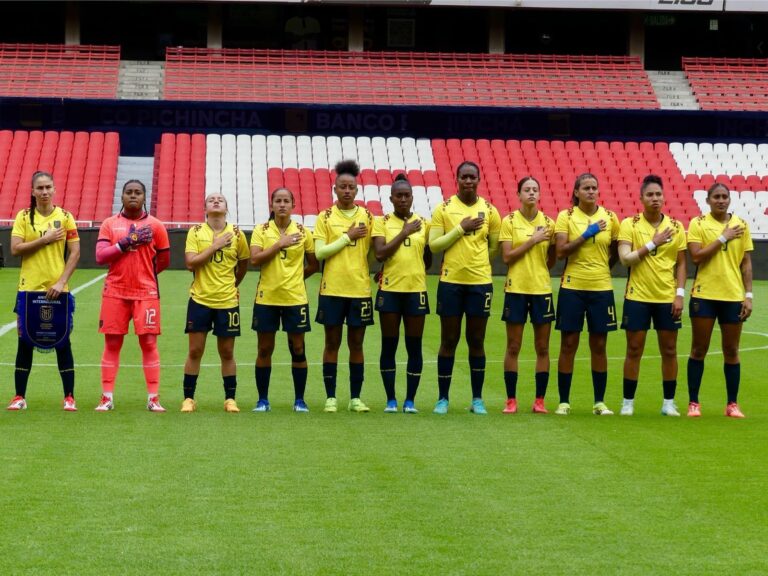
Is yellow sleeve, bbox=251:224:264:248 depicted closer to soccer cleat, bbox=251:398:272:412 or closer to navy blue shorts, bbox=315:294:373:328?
navy blue shorts, bbox=315:294:373:328

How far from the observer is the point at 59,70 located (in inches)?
1754

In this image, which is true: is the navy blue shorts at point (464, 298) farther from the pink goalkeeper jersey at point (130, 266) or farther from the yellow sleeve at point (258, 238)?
the pink goalkeeper jersey at point (130, 266)

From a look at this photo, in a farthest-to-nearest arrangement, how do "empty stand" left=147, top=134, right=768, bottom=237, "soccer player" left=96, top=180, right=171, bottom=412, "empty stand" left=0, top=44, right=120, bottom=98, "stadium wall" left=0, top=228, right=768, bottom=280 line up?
"empty stand" left=0, top=44, right=120, bottom=98
"empty stand" left=147, top=134, right=768, bottom=237
"stadium wall" left=0, top=228, right=768, bottom=280
"soccer player" left=96, top=180, right=171, bottom=412

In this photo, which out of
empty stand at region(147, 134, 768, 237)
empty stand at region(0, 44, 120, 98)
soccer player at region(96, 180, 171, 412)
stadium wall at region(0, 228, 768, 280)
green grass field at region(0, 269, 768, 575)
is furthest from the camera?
empty stand at region(0, 44, 120, 98)

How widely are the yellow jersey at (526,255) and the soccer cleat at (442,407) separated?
3.57 ft

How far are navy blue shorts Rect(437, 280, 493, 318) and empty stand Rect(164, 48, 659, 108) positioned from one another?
3296 cm

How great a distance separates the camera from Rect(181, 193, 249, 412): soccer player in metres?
10.9

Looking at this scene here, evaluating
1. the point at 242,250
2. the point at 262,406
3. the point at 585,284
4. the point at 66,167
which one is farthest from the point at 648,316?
the point at 66,167

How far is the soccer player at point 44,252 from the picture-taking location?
420 inches

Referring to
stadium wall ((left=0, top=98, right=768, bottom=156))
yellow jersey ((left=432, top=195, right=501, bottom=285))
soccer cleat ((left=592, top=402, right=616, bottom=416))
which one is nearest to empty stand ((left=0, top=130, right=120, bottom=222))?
stadium wall ((left=0, top=98, right=768, bottom=156))

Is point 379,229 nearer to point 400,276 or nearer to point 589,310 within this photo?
point 400,276

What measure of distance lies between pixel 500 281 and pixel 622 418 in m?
20.4

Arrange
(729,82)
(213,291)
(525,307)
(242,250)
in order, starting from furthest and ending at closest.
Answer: (729,82), (242,250), (525,307), (213,291)

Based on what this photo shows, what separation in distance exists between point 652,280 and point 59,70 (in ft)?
121
